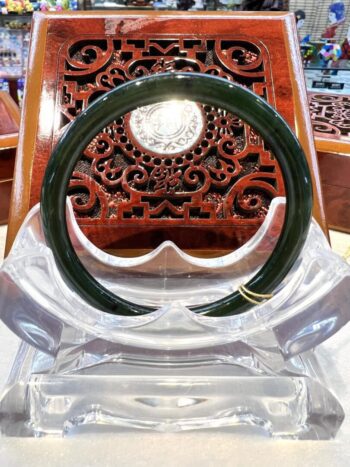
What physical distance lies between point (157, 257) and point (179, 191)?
150 mm

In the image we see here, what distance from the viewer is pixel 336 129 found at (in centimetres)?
100

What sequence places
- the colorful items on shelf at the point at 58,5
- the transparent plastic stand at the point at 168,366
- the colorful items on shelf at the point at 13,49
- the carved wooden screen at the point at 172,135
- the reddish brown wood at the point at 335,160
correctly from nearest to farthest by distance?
the transparent plastic stand at the point at 168,366
the carved wooden screen at the point at 172,135
the reddish brown wood at the point at 335,160
the colorful items on shelf at the point at 58,5
the colorful items on shelf at the point at 13,49

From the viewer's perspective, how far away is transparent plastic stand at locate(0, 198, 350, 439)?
1.60 ft

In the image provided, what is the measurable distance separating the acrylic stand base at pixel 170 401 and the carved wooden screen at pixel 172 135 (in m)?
0.32

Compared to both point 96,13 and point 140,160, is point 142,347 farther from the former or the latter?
point 96,13

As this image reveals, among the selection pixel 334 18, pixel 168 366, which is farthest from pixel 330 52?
pixel 168 366

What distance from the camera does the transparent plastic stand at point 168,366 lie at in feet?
1.60

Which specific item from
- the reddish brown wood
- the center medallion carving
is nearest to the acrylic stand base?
the center medallion carving

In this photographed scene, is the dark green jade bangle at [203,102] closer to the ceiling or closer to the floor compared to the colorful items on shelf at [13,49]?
closer to the ceiling

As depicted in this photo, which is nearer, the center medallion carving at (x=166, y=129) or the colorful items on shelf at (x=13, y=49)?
the center medallion carving at (x=166, y=129)

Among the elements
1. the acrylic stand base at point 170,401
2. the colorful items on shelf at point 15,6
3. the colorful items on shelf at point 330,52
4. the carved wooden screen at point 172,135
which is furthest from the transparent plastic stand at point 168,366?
the colorful items on shelf at point 15,6

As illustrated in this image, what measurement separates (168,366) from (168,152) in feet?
1.39

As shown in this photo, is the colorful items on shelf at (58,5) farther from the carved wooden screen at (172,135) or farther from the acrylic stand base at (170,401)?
the acrylic stand base at (170,401)

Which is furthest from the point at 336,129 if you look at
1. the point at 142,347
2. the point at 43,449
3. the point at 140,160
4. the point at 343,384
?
A: the point at 43,449
